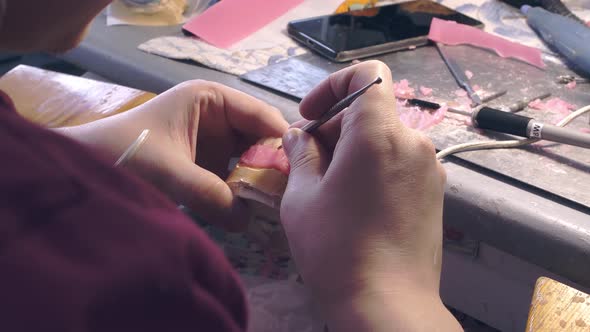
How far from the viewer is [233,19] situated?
1161mm

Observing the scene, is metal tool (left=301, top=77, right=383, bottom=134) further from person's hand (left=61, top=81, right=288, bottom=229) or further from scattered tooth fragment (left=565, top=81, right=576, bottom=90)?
scattered tooth fragment (left=565, top=81, right=576, bottom=90)

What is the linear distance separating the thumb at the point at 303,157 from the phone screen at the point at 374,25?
356 millimetres

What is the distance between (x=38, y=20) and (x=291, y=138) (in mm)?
363

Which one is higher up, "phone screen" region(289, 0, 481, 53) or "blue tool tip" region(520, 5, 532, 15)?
"blue tool tip" region(520, 5, 532, 15)

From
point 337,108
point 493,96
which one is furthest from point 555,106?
point 337,108

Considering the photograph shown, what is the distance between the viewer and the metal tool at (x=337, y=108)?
60cm

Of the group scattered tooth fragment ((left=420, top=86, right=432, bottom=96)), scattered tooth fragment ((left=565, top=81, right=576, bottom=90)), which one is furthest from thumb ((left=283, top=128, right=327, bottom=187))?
scattered tooth fragment ((left=565, top=81, right=576, bottom=90))

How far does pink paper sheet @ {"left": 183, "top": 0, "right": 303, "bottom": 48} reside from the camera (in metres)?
1.10

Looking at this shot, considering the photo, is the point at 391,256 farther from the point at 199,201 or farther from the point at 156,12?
the point at 156,12

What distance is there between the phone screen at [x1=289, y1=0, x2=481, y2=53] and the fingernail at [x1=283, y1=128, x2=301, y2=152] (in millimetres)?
345

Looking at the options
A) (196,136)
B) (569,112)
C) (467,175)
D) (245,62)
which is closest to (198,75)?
(245,62)

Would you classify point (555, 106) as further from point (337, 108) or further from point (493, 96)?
point (337, 108)

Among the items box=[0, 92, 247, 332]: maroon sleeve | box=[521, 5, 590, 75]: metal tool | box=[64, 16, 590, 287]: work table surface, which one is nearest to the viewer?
box=[0, 92, 247, 332]: maroon sleeve

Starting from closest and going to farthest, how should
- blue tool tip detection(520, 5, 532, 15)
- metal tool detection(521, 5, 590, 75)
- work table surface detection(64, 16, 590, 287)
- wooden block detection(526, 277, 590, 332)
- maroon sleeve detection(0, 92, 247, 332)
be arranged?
1. maroon sleeve detection(0, 92, 247, 332)
2. wooden block detection(526, 277, 590, 332)
3. work table surface detection(64, 16, 590, 287)
4. metal tool detection(521, 5, 590, 75)
5. blue tool tip detection(520, 5, 532, 15)
